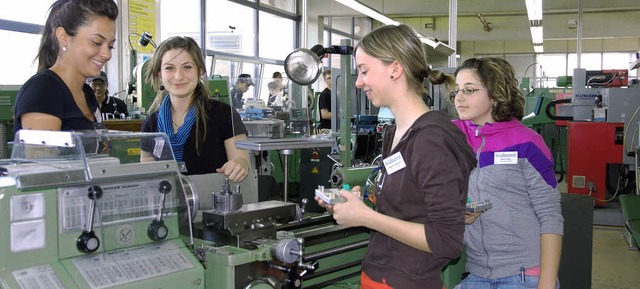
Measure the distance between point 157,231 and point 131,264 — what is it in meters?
0.09

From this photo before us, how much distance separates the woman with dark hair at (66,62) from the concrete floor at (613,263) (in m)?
3.02

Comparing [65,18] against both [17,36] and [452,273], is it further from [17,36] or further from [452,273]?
[17,36]

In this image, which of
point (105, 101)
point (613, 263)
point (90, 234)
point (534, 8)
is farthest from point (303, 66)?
point (534, 8)

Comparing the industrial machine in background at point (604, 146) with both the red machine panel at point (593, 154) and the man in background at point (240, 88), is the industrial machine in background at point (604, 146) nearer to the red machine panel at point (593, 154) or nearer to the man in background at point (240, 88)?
the red machine panel at point (593, 154)

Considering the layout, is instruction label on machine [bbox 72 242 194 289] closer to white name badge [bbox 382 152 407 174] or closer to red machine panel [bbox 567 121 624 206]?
white name badge [bbox 382 152 407 174]

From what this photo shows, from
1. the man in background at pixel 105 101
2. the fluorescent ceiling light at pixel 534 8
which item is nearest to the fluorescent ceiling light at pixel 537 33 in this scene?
the fluorescent ceiling light at pixel 534 8

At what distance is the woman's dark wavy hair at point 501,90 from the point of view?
152 centimetres

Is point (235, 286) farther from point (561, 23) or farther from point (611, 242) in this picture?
point (561, 23)

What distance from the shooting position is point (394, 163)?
3.65ft

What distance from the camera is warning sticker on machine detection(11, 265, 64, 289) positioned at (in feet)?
3.26

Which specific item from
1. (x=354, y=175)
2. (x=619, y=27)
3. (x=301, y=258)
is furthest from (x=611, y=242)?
(x=619, y=27)

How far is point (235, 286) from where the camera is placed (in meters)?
1.25

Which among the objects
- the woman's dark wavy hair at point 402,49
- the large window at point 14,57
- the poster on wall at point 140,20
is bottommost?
the woman's dark wavy hair at point 402,49

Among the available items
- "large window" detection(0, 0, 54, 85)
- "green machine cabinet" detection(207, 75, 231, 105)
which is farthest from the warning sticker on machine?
"large window" detection(0, 0, 54, 85)
